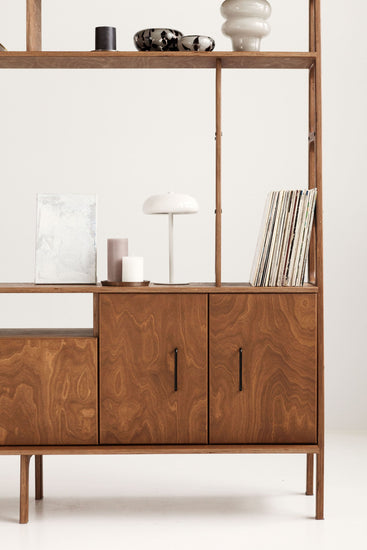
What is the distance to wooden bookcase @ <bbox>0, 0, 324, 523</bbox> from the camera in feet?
9.77

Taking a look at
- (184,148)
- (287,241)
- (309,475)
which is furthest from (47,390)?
(184,148)

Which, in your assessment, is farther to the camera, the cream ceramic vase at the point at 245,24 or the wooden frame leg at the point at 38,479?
the wooden frame leg at the point at 38,479

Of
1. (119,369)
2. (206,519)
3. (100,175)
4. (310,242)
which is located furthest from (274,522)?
(100,175)

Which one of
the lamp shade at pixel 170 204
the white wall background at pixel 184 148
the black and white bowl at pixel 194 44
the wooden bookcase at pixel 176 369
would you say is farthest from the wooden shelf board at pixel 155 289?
the white wall background at pixel 184 148

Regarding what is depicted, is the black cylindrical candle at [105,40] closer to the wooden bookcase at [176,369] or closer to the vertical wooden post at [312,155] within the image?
the wooden bookcase at [176,369]

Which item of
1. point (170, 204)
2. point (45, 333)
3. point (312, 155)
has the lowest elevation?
point (45, 333)

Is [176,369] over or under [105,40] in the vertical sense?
under

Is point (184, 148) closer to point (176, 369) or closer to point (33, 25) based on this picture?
point (33, 25)

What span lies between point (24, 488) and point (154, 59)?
166cm

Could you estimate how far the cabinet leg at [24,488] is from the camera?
9.82 ft

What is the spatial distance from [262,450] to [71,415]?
0.72 metres

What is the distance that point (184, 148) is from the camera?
460cm

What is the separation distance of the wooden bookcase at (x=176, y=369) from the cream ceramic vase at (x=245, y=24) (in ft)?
0.24

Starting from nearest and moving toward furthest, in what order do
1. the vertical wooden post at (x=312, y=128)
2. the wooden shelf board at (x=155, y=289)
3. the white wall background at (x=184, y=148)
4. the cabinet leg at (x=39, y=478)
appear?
the wooden shelf board at (x=155, y=289)
the vertical wooden post at (x=312, y=128)
the cabinet leg at (x=39, y=478)
the white wall background at (x=184, y=148)
